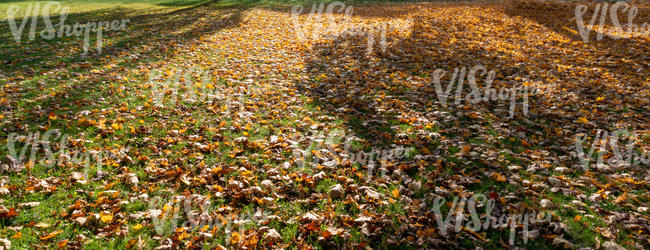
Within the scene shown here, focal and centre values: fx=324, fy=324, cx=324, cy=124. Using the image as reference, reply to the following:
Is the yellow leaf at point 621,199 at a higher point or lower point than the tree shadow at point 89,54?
lower

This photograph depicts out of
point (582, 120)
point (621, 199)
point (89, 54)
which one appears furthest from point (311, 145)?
point (89, 54)

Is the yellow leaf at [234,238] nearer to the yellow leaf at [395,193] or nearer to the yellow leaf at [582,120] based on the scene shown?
the yellow leaf at [395,193]

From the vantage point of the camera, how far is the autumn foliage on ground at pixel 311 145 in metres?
3.62

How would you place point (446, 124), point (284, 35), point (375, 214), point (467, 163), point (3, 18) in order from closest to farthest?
point (375, 214) → point (467, 163) → point (446, 124) → point (284, 35) → point (3, 18)

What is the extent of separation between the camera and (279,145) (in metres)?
5.31

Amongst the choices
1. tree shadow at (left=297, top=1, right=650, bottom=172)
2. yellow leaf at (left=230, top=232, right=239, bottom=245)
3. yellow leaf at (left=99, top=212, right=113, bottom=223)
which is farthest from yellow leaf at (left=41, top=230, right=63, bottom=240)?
tree shadow at (left=297, top=1, right=650, bottom=172)

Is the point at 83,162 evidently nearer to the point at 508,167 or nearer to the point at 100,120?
the point at 100,120

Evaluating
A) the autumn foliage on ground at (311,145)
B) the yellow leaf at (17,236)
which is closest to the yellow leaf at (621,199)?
the autumn foliage on ground at (311,145)

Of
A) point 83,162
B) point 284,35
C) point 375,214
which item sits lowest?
point 375,214

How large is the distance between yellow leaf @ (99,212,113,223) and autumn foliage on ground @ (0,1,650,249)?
0.09 ft

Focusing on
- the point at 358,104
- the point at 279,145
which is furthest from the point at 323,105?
the point at 279,145

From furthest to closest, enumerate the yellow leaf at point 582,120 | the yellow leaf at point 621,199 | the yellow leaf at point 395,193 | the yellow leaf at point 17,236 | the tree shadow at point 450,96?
the yellow leaf at point 582,120 → the tree shadow at point 450,96 → the yellow leaf at point 395,193 → the yellow leaf at point 621,199 → the yellow leaf at point 17,236

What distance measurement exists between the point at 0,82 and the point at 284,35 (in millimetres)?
8516

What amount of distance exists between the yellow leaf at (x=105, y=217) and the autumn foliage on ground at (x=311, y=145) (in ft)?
0.09
